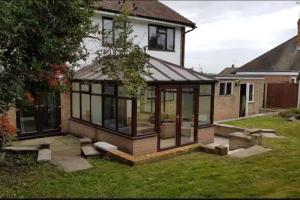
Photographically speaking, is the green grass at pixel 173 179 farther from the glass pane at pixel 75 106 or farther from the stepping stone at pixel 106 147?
the glass pane at pixel 75 106

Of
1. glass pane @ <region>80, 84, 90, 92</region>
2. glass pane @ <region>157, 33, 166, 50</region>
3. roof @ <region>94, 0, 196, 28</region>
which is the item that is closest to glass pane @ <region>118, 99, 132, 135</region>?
glass pane @ <region>80, 84, 90, 92</region>

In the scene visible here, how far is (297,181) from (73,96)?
998cm

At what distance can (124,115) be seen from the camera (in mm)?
10344

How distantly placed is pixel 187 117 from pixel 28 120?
6.78 meters

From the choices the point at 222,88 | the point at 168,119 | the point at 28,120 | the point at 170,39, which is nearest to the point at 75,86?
the point at 28,120

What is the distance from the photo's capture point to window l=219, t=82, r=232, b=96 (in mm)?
17547

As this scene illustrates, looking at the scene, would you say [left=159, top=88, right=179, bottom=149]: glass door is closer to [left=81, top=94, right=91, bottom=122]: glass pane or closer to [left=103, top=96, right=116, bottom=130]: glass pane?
[left=103, top=96, right=116, bottom=130]: glass pane

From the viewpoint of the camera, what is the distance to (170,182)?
287 inches

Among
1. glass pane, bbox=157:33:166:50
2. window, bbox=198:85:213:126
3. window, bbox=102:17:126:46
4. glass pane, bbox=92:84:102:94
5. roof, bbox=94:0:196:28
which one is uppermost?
roof, bbox=94:0:196:28

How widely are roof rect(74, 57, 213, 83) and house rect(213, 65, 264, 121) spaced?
548 centimetres

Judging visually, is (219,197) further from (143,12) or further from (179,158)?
(143,12)

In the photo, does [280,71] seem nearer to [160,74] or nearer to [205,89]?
[205,89]

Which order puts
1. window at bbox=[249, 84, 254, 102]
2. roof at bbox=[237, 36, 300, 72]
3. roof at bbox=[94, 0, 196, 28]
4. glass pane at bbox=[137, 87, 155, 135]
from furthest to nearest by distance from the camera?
roof at bbox=[237, 36, 300, 72] → window at bbox=[249, 84, 254, 102] → roof at bbox=[94, 0, 196, 28] → glass pane at bbox=[137, 87, 155, 135]

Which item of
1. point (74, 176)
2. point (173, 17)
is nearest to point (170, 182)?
point (74, 176)
